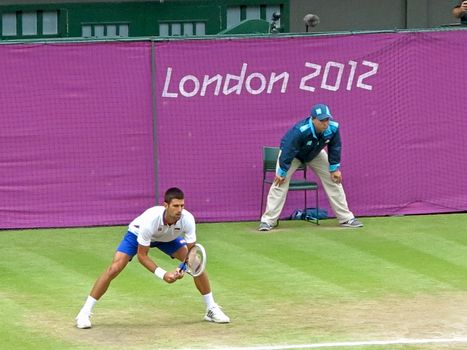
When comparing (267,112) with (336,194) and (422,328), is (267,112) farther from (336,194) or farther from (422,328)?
(422,328)

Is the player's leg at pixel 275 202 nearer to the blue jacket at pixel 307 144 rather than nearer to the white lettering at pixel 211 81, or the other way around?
the blue jacket at pixel 307 144

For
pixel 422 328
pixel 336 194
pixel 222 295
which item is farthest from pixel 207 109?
pixel 422 328

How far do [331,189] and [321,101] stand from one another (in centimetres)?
139

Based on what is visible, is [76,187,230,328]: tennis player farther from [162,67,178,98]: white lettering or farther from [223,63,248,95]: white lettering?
[223,63,248,95]: white lettering

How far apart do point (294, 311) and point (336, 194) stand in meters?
5.37

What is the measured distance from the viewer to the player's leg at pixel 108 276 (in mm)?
13195

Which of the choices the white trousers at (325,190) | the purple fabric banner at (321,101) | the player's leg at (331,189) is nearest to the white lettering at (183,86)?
the purple fabric banner at (321,101)

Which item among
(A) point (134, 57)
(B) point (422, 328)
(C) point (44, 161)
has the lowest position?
(B) point (422, 328)

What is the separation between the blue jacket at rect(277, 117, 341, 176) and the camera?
1847cm

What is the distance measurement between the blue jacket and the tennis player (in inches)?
208

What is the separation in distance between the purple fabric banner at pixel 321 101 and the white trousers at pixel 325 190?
78 centimetres

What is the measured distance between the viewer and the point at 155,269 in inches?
506

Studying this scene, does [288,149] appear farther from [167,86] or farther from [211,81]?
[167,86]

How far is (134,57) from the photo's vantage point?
19375 millimetres
